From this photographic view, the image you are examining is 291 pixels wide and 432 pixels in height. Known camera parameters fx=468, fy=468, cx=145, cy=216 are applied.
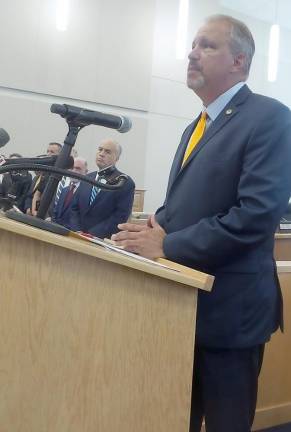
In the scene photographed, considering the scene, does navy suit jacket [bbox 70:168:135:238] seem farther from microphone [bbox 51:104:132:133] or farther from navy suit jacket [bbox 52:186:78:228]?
microphone [bbox 51:104:132:133]

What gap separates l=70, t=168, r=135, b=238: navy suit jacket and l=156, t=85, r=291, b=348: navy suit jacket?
2.21 metres

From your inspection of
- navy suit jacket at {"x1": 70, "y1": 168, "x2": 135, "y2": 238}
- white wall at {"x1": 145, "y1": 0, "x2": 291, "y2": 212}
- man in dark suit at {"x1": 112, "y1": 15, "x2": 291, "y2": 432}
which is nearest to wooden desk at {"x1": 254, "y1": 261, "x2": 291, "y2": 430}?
man in dark suit at {"x1": 112, "y1": 15, "x2": 291, "y2": 432}

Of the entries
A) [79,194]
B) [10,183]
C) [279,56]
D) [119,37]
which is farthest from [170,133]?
[10,183]

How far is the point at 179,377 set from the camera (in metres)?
0.91

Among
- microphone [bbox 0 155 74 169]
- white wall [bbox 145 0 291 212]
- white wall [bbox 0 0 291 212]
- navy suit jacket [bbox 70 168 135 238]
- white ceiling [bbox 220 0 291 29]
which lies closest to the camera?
microphone [bbox 0 155 74 169]

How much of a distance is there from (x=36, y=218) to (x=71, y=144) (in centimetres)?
18

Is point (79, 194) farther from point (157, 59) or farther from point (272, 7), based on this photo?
point (272, 7)

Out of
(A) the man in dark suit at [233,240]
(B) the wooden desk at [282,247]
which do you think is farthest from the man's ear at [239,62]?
(B) the wooden desk at [282,247]

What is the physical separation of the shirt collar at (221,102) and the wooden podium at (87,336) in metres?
0.58

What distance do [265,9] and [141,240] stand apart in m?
8.47

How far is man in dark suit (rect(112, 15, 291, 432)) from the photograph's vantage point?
111 cm

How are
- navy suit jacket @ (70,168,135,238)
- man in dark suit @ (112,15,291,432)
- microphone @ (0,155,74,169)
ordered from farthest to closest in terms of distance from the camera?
navy suit jacket @ (70,168,135,238), man in dark suit @ (112,15,291,432), microphone @ (0,155,74,169)

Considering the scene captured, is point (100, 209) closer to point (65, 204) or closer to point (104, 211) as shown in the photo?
point (104, 211)

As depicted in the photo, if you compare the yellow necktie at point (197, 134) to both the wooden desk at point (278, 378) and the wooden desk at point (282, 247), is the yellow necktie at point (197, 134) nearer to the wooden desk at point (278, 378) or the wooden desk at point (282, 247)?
the wooden desk at point (278, 378)
